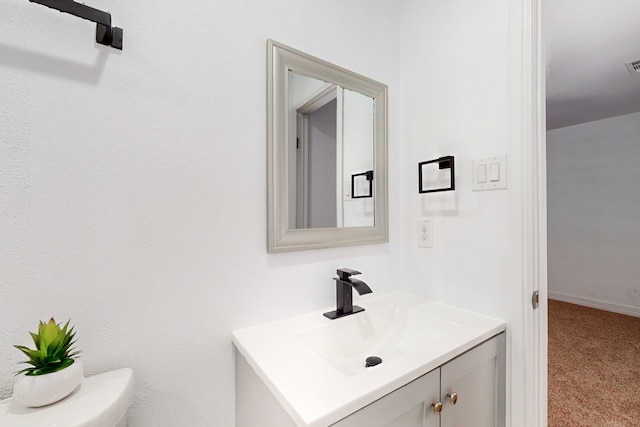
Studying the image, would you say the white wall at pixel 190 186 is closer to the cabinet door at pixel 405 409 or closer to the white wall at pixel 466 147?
the white wall at pixel 466 147

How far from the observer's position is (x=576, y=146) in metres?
3.71

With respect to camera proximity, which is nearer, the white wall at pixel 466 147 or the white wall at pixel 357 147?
the white wall at pixel 466 147

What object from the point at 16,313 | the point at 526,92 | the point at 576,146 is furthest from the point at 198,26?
the point at 576,146

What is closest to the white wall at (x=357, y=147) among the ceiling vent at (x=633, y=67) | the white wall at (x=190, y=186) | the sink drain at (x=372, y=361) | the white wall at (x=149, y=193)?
the white wall at (x=190, y=186)

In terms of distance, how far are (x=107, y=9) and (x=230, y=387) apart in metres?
1.17

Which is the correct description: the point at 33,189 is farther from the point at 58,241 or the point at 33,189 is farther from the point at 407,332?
the point at 407,332

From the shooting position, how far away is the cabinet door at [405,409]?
614 mm

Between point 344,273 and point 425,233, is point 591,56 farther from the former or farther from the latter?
point 344,273

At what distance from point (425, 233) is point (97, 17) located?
133cm

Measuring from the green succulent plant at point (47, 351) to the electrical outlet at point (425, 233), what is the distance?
125 cm

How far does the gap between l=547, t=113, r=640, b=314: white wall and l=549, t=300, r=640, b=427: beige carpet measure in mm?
472

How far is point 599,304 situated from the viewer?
354cm

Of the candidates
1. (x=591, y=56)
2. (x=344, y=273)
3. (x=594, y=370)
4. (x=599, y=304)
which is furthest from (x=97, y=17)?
(x=599, y=304)

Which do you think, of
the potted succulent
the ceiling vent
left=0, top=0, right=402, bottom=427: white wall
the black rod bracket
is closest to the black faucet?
left=0, top=0, right=402, bottom=427: white wall
